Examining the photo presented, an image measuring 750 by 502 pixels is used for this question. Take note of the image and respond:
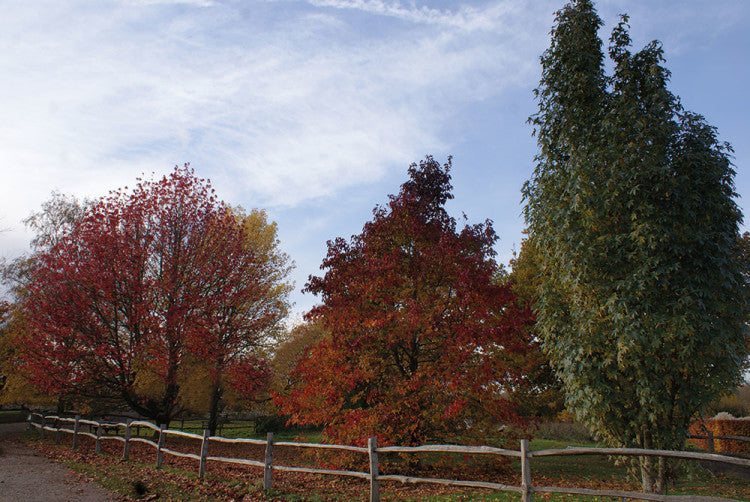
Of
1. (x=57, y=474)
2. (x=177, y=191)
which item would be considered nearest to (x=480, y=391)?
(x=57, y=474)

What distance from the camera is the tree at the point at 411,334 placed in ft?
40.1

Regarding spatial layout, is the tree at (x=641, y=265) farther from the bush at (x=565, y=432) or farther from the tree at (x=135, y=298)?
the bush at (x=565, y=432)

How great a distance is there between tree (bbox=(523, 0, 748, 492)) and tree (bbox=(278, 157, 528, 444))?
193cm

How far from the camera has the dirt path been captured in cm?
945

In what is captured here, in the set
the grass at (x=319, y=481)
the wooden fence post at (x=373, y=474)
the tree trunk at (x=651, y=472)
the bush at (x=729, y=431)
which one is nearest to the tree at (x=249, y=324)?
the grass at (x=319, y=481)

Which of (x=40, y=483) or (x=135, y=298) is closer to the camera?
(x=40, y=483)

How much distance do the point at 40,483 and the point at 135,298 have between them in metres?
8.50

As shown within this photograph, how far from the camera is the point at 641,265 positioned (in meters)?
10.9

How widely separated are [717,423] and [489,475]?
18.5m

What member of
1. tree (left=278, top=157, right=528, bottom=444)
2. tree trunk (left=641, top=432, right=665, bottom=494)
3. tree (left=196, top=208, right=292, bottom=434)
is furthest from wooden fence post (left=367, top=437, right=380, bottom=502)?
tree (left=196, top=208, right=292, bottom=434)

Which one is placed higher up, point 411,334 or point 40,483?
point 411,334

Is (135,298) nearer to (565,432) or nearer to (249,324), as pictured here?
(249,324)

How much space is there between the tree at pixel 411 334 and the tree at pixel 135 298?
302 inches

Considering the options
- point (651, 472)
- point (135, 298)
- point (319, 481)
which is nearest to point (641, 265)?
point (651, 472)
